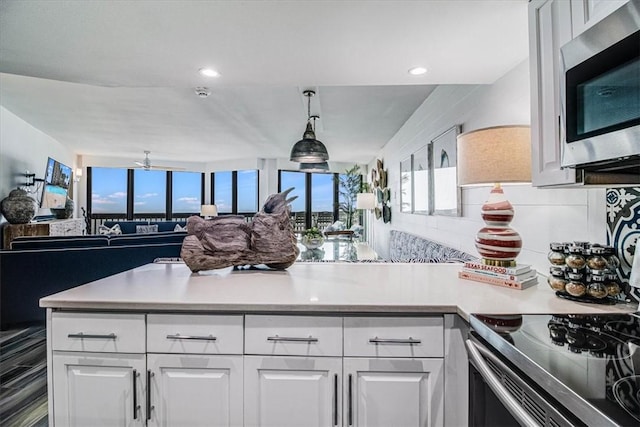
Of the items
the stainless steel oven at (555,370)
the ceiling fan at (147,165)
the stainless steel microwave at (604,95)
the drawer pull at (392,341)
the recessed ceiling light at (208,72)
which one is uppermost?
the ceiling fan at (147,165)

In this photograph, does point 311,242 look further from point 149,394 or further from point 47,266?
point 47,266

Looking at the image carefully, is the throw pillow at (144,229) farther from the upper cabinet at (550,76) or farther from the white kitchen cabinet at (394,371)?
the upper cabinet at (550,76)

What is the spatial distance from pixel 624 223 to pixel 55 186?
790cm

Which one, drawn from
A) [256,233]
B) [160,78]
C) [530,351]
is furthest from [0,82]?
[530,351]

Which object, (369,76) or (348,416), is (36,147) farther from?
(348,416)

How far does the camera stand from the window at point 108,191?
8.53 m

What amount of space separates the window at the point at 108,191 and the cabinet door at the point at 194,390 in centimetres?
884

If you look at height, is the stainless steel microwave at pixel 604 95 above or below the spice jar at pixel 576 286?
above

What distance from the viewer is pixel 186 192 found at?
9.38m

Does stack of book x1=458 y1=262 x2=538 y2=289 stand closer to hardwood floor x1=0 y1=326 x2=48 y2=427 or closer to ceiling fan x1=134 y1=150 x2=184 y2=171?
hardwood floor x1=0 y1=326 x2=48 y2=427

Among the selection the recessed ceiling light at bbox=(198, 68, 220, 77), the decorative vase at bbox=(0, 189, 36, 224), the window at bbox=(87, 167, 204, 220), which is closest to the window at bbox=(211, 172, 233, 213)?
the window at bbox=(87, 167, 204, 220)

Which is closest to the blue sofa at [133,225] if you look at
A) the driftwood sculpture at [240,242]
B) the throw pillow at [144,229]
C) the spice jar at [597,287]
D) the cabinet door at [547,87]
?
the throw pillow at [144,229]

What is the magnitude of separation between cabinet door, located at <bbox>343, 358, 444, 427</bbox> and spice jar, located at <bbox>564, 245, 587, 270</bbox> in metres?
0.62

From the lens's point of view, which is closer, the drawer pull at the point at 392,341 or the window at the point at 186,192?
the drawer pull at the point at 392,341
